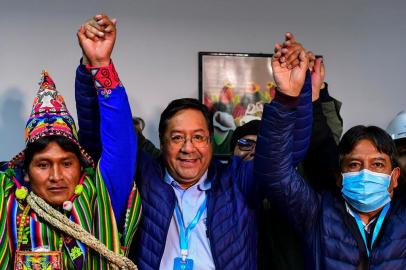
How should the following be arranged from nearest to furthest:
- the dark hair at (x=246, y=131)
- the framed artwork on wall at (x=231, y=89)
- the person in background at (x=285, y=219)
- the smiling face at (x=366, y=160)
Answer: the smiling face at (x=366, y=160) < the person in background at (x=285, y=219) < the dark hair at (x=246, y=131) < the framed artwork on wall at (x=231, y=89)

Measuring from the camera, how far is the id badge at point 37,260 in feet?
5.79

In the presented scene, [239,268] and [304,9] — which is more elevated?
[304,9]

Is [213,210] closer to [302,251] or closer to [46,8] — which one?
[302,251]

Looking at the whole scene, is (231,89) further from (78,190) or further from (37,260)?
(37,260)

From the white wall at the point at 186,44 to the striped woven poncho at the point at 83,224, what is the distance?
1387 millimetres

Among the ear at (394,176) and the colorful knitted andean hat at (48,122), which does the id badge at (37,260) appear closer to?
the colorful knitted andean hat at (48,122)

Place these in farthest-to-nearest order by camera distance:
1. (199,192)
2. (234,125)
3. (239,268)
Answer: (234,125)
(199,192)
(239,268)

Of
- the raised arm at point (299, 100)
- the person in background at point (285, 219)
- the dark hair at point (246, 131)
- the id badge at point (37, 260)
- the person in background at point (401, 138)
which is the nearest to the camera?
the id badge at point (37, 260)

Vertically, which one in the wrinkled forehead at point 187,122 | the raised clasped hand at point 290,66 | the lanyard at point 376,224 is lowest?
the lanyard at point 376,224

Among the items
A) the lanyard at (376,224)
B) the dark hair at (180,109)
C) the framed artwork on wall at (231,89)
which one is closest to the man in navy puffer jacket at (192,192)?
the dark hair at (180,109)

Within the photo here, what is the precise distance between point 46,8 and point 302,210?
2.01 meters

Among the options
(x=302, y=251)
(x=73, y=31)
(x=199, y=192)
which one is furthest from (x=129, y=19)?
(x=302, y=251)

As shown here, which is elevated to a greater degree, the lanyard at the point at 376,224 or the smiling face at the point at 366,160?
the smiling face at the point at 366,160

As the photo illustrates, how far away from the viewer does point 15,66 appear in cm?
314
